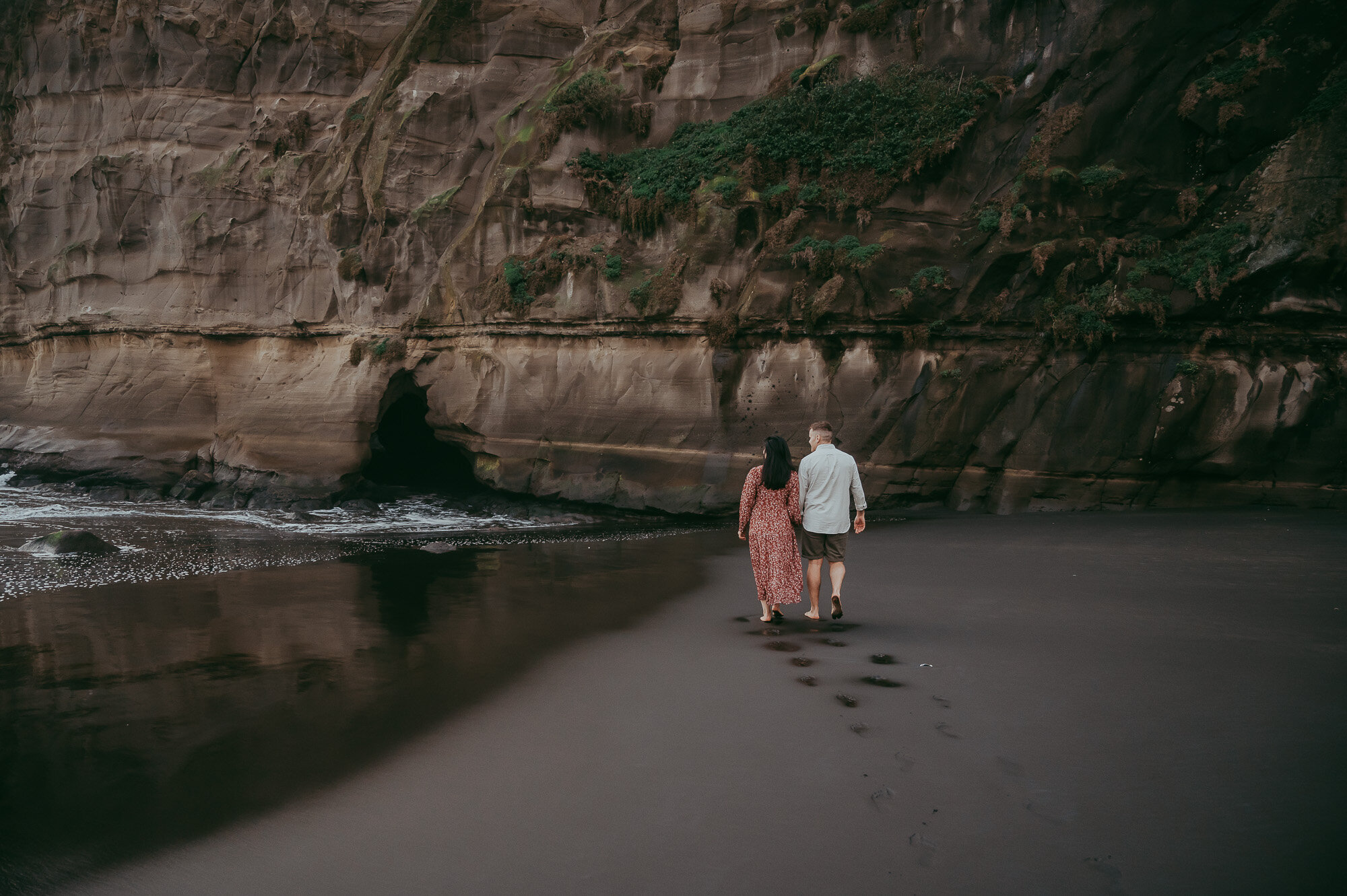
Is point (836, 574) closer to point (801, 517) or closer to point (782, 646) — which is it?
point (801, 517)

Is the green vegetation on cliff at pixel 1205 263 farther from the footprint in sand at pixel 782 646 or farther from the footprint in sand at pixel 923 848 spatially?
the footprint in sand at pixel 923 848

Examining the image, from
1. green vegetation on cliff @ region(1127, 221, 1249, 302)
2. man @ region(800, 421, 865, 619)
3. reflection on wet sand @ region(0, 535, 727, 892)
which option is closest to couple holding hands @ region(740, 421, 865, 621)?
man @ region(800, 421, 865, 619)

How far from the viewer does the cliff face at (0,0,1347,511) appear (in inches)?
491

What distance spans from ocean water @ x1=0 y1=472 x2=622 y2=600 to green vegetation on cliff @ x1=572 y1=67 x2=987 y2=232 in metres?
7.23

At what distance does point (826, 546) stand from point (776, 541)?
0.40 meters

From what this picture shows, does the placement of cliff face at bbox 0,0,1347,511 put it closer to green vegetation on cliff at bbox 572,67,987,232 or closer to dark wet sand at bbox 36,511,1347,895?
green vegetation on cliff at bbox 572,67,987,232

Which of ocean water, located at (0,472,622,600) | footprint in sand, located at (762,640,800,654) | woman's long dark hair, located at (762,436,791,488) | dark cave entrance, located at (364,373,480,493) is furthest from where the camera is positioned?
dark cave entrance, located at (364,373,480,493)

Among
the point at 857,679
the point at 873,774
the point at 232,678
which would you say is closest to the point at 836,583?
the point at 857,679

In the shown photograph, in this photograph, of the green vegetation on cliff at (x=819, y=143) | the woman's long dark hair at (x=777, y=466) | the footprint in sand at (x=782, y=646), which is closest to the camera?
the footprint in sand at (x=782, y=646)

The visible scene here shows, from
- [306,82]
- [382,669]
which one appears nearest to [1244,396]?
[382,669]

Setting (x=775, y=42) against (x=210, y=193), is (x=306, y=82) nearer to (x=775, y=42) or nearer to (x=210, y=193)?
(x=210, y=193)

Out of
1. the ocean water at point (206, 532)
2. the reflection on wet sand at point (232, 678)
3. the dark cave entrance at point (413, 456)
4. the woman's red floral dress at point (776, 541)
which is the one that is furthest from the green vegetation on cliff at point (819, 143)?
the woman's red floral dress at point (776, 541)

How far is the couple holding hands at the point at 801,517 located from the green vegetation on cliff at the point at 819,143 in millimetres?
10098

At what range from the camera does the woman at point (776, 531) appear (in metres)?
6.37
